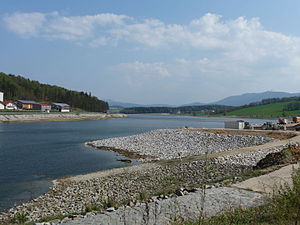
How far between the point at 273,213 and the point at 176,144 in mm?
27182

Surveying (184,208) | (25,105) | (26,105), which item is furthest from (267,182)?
(26,105)

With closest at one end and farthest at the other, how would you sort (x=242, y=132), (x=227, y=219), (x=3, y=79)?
(x=227, y=219), (x=242, y=132), (x=3, y=79)

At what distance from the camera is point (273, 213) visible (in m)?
5.57

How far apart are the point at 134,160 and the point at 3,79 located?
114 meters

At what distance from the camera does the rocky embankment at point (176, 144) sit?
27.3m

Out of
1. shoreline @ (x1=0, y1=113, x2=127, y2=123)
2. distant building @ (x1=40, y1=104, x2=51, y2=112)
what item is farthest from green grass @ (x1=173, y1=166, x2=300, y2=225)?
distant building @ (x1=40, y1=104, x2=51, y2=112)

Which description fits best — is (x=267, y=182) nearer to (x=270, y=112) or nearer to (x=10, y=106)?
(x=10, y=106)

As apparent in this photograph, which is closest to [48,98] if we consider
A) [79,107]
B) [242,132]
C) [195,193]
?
[79,107]

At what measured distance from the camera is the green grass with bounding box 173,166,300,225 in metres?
4.56

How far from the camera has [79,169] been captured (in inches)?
819

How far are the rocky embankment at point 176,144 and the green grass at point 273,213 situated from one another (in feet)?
59.8

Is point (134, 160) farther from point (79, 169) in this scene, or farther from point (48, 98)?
point (48, 98)

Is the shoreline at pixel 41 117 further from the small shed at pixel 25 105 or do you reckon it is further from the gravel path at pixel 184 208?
the gravel path at pixel 184 208

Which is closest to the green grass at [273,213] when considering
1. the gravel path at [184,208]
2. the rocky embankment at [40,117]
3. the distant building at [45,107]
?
the gravel path at [184,208]
